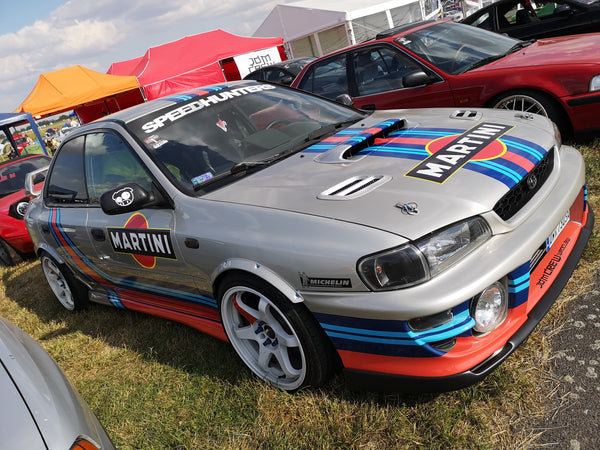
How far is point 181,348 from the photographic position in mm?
3105

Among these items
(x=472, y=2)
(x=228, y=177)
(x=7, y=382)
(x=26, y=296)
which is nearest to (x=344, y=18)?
(x=472, y=2)

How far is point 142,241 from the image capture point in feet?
9.04

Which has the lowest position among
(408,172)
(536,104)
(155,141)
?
(536,104)

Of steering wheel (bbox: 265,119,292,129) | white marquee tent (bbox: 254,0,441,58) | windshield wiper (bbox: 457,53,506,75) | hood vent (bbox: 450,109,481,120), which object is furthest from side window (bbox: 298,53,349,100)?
white marquee tent (bbox: 254,0,441,58)

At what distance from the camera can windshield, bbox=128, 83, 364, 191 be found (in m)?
2.66

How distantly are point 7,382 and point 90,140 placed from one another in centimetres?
204

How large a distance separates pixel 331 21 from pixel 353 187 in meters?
17.6

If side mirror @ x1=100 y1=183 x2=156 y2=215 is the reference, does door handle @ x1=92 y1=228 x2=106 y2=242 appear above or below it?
below

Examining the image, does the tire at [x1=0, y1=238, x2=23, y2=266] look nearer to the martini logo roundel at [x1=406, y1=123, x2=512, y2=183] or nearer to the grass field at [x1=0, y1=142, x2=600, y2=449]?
the grass field at [x1=0, y1=142, x2=600, y2=449]

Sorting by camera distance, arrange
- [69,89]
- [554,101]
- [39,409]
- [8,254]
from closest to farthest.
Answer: [39,409] → [554,101] → [8,254] → [69,89]

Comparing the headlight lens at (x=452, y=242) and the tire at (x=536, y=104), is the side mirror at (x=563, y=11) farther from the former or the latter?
the headlight lens at (x=452, y=242)

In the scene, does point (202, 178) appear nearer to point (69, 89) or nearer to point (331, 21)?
point (69, 89)

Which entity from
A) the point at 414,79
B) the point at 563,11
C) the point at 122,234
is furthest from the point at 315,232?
the point at 563,11

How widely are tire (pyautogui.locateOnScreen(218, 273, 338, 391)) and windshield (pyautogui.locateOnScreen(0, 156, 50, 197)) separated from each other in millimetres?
5645
